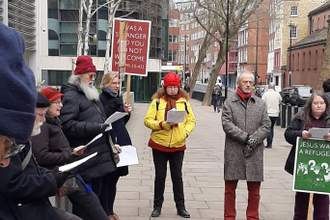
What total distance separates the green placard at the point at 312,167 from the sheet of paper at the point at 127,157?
5.93ft

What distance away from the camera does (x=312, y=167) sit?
5.53 m

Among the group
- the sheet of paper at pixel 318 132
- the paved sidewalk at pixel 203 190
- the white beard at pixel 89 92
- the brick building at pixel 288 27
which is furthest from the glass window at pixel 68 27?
the brick building at pixel 288 27

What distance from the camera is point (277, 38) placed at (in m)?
79.4

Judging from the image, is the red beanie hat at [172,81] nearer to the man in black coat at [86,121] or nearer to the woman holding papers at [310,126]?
the man in black coat at [86,121]

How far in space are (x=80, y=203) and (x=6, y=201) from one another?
177 cm

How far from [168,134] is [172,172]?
0.50m

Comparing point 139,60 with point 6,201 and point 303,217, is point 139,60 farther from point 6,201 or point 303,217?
point 6,201

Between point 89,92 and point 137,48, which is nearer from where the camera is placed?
point 89,92

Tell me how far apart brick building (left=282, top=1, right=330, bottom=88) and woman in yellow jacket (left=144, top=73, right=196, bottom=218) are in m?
53.1

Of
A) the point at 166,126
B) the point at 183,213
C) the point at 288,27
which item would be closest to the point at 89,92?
the point at 166,126

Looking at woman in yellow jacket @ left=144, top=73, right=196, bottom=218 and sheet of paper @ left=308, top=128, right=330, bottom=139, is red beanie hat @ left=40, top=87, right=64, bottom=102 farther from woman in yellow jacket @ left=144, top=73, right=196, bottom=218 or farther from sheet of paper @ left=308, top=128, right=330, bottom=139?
sheet of paper @ left=308, top=128, right=330, bottom=139

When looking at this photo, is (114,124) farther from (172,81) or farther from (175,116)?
(172,81)

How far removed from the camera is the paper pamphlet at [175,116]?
600 centimetres

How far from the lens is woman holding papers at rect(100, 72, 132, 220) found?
19.4ft
